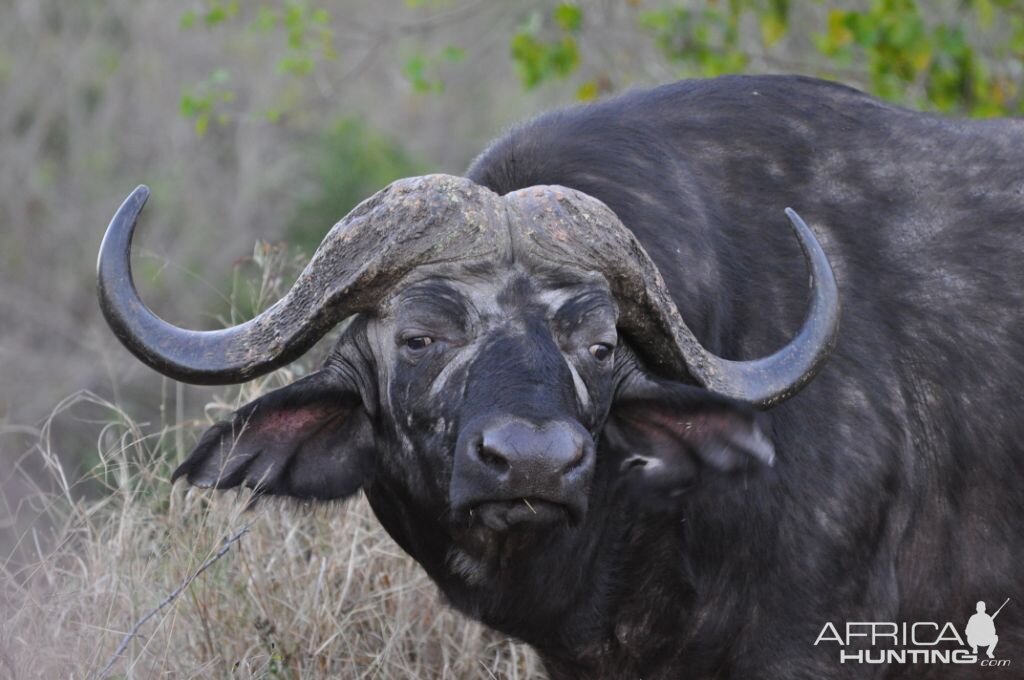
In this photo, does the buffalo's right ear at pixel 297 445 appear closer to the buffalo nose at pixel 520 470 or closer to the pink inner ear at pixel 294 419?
the pink inner ear at pixel 294 419

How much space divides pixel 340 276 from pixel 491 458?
65 cm

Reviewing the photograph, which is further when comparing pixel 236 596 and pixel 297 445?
pixel 236 596

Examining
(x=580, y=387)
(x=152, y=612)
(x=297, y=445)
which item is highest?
(x=580, y=387)

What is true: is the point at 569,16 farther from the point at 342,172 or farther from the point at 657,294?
the point at 342,172

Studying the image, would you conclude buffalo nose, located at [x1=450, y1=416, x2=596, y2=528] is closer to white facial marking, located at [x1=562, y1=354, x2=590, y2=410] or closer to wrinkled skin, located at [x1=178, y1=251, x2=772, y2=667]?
wrinkled skin, located at [x1=178, y1=251, x2=772, y2=667]

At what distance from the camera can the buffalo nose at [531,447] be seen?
138 inches

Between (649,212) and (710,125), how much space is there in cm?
45

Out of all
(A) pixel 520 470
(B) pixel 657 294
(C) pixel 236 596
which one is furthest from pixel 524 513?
(C) pixel 236 596

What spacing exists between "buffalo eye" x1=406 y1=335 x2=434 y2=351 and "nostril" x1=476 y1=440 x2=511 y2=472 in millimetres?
409

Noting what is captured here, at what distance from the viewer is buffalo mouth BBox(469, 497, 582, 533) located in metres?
3.62

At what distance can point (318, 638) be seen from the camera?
4.99m

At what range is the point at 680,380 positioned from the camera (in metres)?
4.14

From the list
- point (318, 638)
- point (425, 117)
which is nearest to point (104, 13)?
point (425, 117)

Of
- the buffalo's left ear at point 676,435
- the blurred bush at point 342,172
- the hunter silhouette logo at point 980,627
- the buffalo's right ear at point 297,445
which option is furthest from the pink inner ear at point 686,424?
the blurred bush at point 342,172
